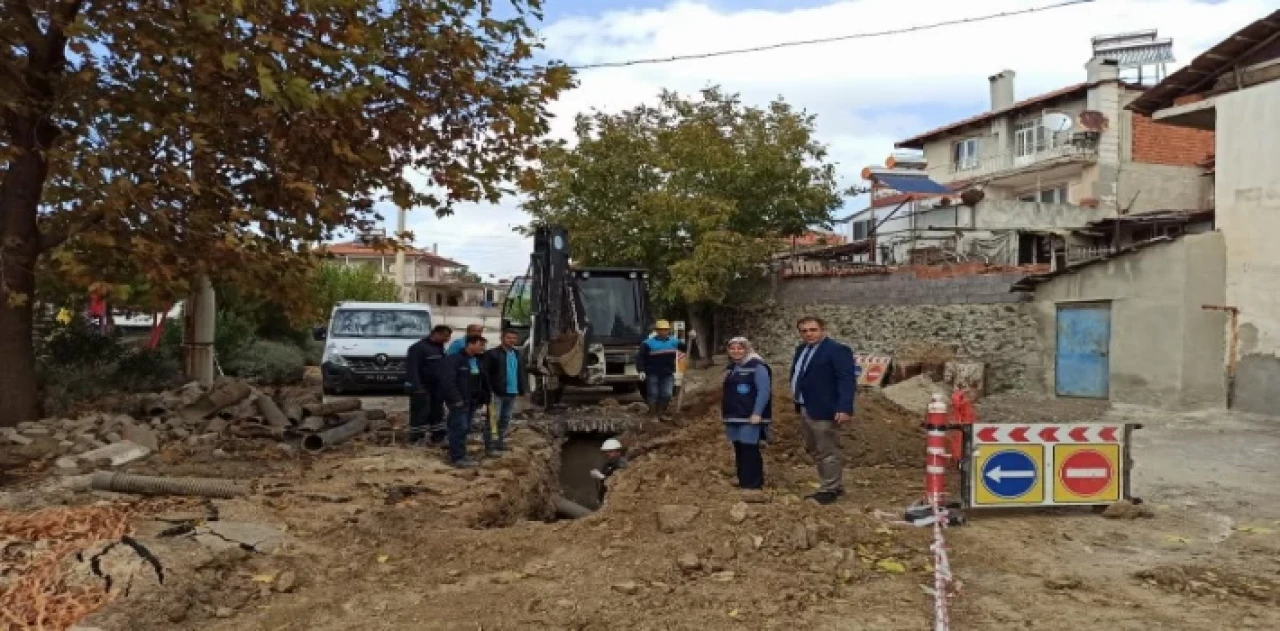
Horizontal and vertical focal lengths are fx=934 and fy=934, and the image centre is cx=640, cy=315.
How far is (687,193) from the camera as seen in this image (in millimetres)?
26141

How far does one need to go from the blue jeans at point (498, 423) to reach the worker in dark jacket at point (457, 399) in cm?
67

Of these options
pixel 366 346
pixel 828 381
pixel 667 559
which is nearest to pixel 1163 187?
pixel 366 346

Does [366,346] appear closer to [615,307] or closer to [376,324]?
[376,324]

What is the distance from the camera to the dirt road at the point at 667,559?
16.8 feet

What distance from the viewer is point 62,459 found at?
9.13 metres

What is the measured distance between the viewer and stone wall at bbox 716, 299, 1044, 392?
1780cm

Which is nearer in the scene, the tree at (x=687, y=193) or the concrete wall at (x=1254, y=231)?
the concrete wall at (x=1254, y=231)

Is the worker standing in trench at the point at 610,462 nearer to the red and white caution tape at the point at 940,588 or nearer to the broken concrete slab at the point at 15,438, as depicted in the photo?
the red and white caution tape at the point at 940,588

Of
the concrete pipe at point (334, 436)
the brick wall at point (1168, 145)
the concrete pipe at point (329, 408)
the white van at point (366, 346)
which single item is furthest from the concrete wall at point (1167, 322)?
the brick wall at point (1168, 145)

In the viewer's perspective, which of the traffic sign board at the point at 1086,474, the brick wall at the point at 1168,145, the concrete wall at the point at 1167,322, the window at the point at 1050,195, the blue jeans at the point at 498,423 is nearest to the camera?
the traffic sign board at the point at 1086,474

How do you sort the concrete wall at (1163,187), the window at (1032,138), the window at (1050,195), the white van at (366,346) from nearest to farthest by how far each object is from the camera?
the white van at (366,346) → the concrete wall at (1163,187) → the window at (1032,138) → the window at (1050,195)

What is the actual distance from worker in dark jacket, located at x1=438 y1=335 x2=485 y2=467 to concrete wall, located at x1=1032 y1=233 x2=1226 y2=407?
36.8 ft

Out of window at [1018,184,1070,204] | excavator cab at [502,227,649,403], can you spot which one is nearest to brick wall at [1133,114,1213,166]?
window at [1018,184,1070,204]

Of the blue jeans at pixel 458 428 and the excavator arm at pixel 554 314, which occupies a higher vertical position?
the excavator arm at pixel 554 314
